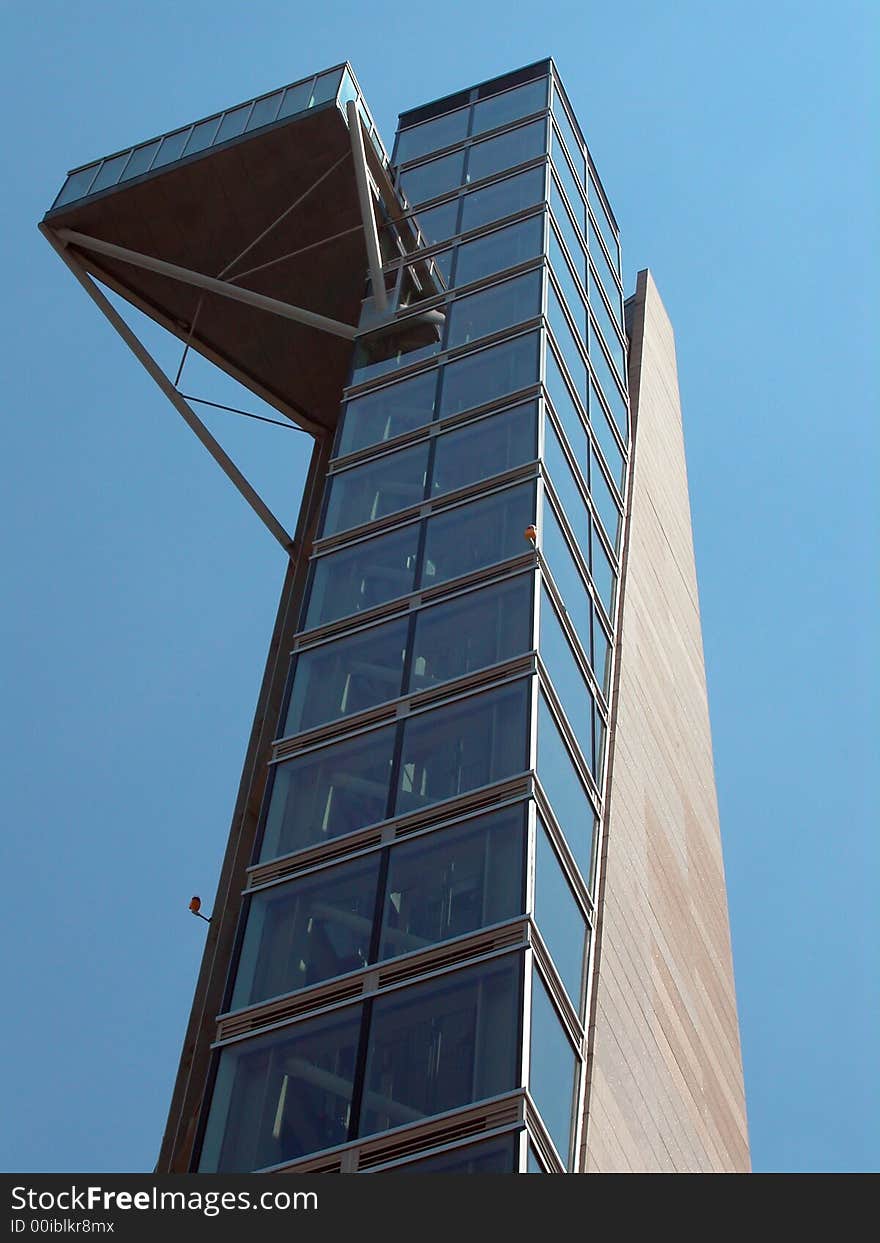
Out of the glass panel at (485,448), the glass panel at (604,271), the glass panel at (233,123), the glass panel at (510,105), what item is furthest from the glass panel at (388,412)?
the glass panel at (510,105)

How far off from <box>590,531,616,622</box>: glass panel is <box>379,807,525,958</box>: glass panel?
29.7 feet

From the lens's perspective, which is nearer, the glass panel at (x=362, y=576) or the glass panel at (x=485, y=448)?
the glass panel at (x=362, y=576)

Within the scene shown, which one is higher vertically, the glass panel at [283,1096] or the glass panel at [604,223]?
the glass panel at [604,223]

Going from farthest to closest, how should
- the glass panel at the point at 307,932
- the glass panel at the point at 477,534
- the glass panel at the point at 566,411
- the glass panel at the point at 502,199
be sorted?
1. the glass panel at the point at 502,199
2. the glass panel at the point at 566,411
3. the glass panel at the point at 477,534
4. the glass panel at the point at 307,932

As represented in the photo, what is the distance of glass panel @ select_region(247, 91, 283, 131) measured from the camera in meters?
36.9

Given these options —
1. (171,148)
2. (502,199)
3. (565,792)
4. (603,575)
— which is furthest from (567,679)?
(171,148)

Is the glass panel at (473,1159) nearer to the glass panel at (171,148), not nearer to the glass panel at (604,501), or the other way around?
the glass panel at (604,501)

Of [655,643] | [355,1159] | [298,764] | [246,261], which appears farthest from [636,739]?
[246,261]

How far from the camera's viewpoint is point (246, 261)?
38.8m

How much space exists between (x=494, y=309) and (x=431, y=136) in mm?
9584

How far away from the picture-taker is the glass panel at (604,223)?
43.2 metres

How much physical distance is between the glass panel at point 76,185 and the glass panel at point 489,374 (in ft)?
33.1

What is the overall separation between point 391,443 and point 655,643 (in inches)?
287

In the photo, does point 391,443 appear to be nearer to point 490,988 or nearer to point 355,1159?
point 490,988
